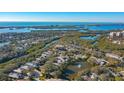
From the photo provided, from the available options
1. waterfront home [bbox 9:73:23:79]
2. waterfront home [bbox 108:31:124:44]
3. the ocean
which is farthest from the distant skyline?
waterfront home [bbox 9:73:23:79]

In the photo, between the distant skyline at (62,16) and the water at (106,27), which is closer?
the distant skyline at (62,16)

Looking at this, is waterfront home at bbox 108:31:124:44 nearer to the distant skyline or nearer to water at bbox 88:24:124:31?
water at bbox 88:24:124:31

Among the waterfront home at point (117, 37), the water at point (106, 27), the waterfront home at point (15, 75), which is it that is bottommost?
the waterfront home at point (15, 75)

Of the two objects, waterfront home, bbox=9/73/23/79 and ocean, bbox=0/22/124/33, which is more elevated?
ocean, bbox=0/22/124/33

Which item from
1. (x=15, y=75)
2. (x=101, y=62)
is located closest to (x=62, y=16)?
(x=101, y=62)

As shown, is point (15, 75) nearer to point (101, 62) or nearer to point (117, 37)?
point (101, 62)

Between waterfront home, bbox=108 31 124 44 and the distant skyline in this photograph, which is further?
waterfront home, bbox=108 31 124 44

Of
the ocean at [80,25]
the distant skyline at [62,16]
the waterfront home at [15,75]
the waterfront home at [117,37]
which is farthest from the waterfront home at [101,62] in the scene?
the waterfront home at [15,75]

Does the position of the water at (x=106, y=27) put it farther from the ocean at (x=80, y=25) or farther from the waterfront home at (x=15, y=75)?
the waterfront home at (x=15, y=75)
